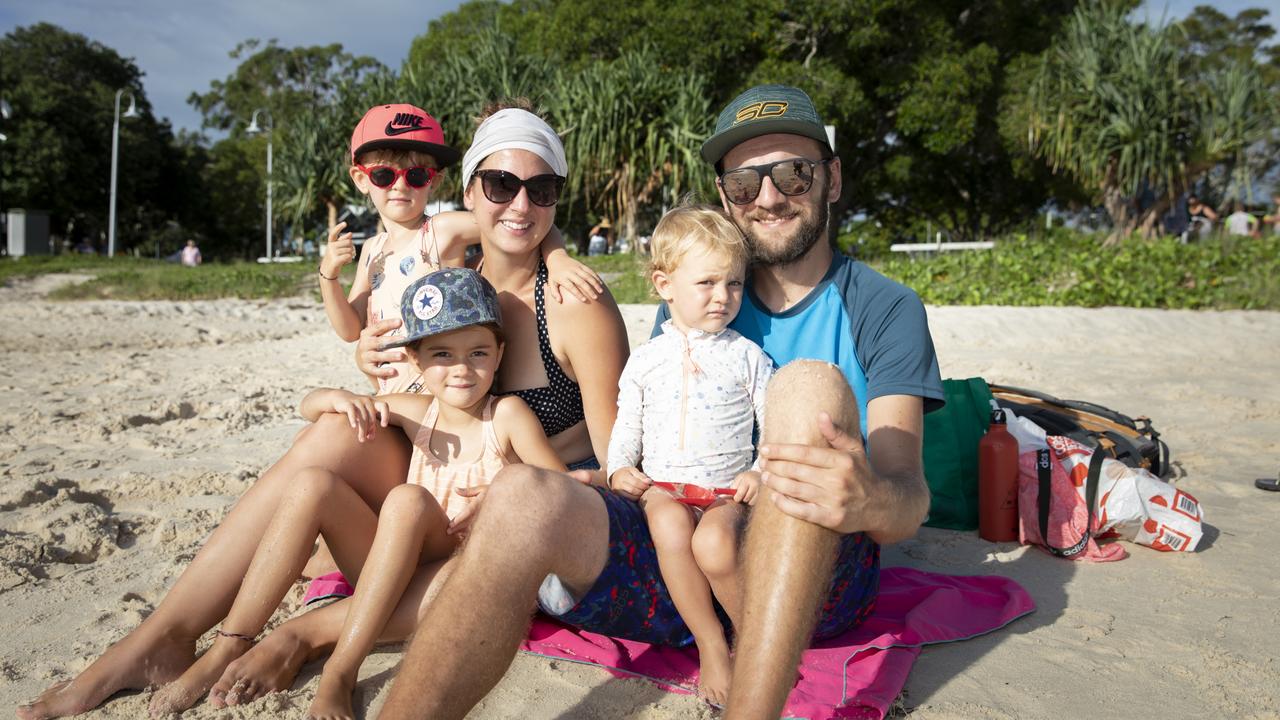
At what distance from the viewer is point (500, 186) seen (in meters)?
2.69

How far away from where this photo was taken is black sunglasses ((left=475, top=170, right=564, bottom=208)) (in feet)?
8.81

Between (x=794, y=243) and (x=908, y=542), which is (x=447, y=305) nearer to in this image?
(x=794, y=243)

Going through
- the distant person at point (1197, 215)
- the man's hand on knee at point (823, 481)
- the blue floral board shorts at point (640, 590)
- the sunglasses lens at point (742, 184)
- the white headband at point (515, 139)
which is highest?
the distant person at point (1197, 215)

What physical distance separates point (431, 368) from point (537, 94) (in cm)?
1499

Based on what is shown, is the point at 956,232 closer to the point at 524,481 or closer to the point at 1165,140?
the point at 1165,140

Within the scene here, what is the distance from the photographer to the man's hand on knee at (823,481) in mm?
1767

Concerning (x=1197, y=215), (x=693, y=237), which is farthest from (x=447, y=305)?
(x=1197, y=215)

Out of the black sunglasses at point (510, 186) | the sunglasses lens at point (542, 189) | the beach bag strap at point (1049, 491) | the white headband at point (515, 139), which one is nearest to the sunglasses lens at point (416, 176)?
the white headband at point (515, 139)

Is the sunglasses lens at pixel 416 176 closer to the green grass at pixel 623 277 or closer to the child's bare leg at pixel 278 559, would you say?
the child's bare leg at pixel 278 559

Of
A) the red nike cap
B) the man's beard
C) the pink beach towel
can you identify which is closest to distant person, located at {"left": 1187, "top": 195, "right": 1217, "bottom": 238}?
the pink beach towel

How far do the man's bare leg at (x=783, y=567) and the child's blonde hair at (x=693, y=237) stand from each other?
699 millimetres

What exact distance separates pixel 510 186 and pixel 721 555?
4.50 ft

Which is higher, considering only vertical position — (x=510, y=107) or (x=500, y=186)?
(x=510, y=107)

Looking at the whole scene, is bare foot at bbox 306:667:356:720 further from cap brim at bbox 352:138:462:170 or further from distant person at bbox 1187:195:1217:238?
distant person at bbox 1187:195:1217:238
